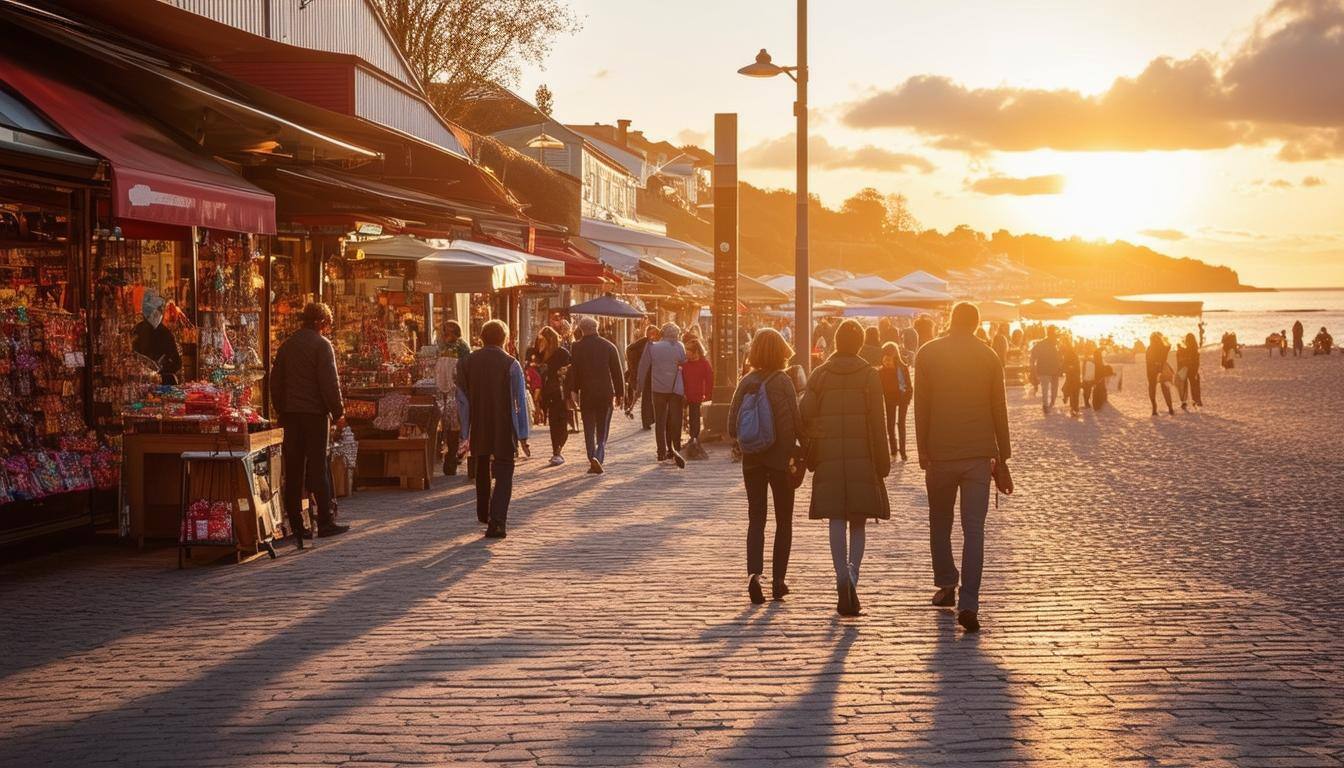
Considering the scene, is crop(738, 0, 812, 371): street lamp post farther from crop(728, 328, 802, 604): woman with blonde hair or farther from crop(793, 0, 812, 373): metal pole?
crop(728, 328, 802, 604): woman with blonde hair

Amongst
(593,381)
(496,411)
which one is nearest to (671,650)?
(496,411)

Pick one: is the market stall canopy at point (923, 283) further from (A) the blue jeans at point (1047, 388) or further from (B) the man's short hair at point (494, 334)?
(B) the man's short hair at point (494, 334)

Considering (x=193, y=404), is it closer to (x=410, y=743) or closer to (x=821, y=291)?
(x=410, y=743)

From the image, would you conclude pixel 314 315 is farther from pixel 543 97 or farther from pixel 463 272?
pixel 543 97

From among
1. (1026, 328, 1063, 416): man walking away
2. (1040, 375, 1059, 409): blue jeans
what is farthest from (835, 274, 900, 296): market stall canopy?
(1026, 328, 1063, 416): man walking away

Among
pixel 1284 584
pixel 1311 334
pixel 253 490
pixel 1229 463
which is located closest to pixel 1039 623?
pixel 1284 584

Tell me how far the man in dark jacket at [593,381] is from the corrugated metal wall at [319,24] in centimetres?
513

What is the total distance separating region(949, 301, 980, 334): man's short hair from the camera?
8.79m

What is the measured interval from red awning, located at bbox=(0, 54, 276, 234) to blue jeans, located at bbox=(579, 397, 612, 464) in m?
6.25

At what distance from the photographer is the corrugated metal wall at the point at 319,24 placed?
66.8ft

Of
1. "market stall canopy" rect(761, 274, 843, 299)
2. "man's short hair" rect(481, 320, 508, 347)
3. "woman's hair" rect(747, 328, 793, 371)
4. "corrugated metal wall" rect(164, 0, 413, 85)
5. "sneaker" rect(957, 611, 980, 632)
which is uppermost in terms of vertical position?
"corrugated metal wall" rect(164, 0, 413, 85)

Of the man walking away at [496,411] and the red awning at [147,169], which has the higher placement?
the red awning at [147,169]

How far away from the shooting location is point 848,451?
8.95 meters

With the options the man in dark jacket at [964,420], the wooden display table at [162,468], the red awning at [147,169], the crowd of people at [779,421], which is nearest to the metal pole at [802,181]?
the crowd of people at [779,421]
